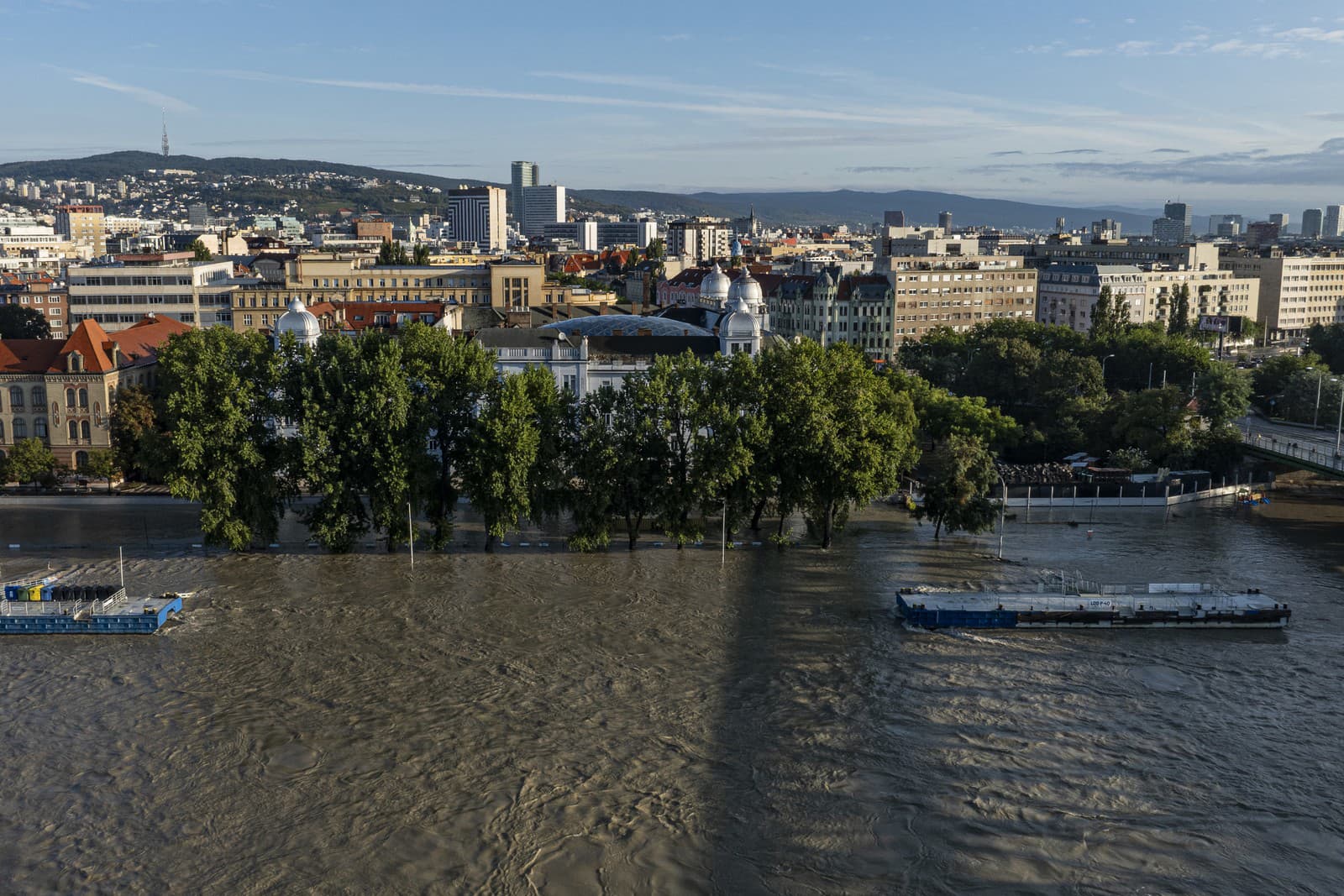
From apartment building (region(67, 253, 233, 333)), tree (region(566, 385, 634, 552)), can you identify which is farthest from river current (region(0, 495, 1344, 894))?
apartment building (region(67, 253, 233, 333))

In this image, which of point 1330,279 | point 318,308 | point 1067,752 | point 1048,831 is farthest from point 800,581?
point 1330,279

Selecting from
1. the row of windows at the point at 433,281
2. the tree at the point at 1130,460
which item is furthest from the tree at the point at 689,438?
the row of windows at the point at 433,281

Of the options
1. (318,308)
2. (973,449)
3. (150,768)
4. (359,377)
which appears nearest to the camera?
(150,768)

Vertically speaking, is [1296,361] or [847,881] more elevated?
[1296,361]

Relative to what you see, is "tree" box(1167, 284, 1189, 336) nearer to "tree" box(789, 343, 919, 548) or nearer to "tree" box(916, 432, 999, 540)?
"tree" box(916, 432, 999, 540)

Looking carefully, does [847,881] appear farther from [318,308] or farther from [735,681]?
[318,308]

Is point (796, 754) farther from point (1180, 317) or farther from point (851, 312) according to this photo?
point (1180, 317)

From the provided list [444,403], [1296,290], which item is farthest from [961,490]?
[1296,290]
